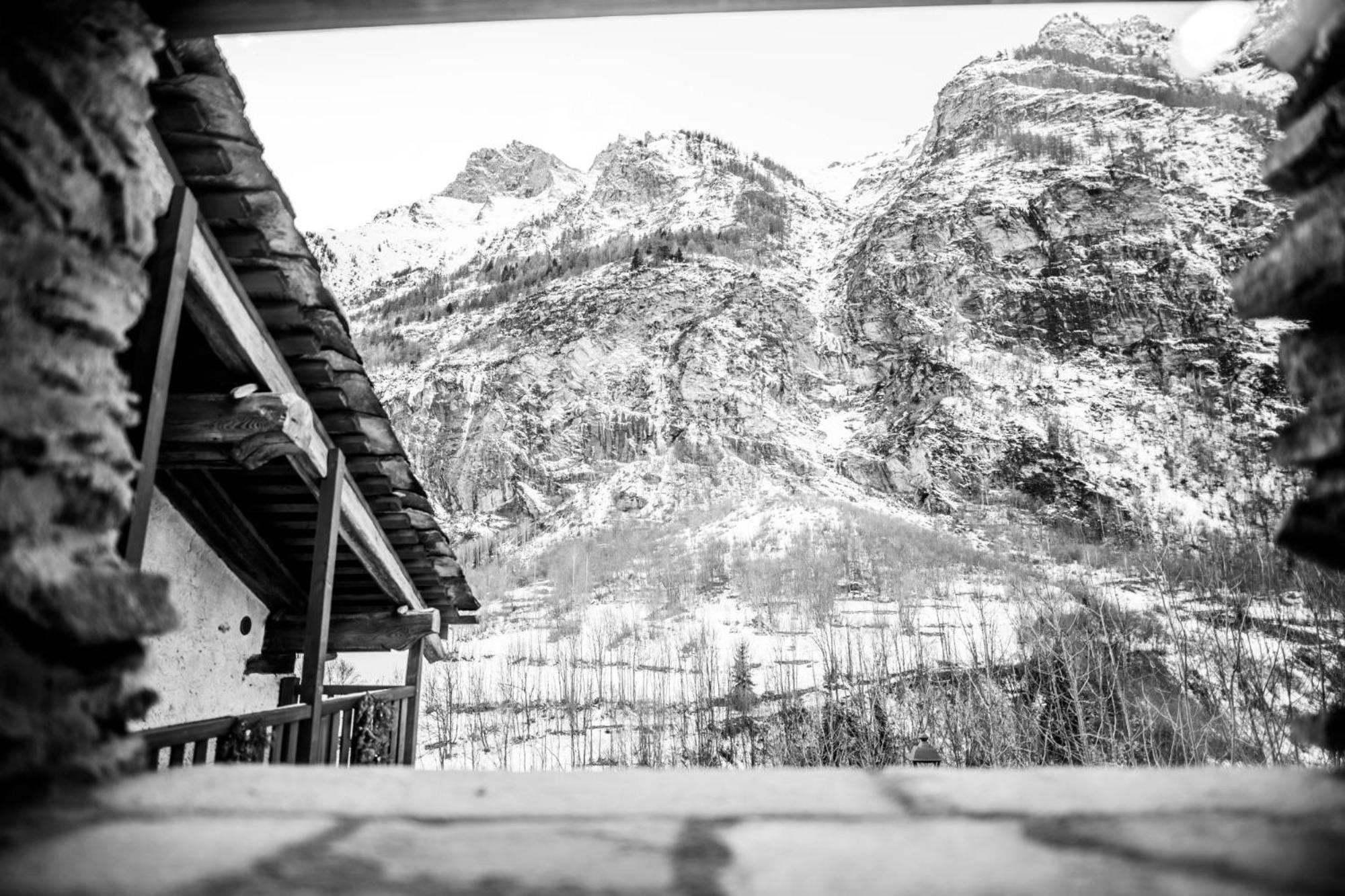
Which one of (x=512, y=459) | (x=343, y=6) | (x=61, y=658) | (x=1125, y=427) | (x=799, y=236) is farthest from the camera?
(x=799, y=236)

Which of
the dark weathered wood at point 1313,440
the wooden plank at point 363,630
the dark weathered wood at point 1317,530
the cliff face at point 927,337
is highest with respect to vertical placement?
the cliff face at point 927,337

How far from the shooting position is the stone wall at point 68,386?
1303 mm

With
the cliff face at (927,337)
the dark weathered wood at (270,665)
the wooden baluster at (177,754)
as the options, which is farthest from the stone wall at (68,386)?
the cliff face at (927,337)

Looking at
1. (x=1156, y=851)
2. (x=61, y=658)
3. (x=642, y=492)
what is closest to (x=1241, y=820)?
(x=1156, y=851)

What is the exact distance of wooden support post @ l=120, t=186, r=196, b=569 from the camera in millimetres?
2311

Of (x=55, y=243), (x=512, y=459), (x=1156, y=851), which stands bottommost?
(x=1156, y=851)

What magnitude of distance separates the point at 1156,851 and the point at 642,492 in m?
29.9

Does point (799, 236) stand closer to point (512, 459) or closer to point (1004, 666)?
point (512, 459)

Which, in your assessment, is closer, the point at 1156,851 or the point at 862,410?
the point at 1156,851

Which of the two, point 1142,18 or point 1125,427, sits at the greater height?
point 1142,18

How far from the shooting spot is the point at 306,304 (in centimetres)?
339

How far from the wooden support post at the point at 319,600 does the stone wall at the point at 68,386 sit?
107 inches

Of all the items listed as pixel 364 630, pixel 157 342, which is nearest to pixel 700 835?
pixel 157 342

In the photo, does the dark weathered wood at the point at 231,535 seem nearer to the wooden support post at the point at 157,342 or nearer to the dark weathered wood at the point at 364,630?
the dark weathered wood at the point at 364,630
